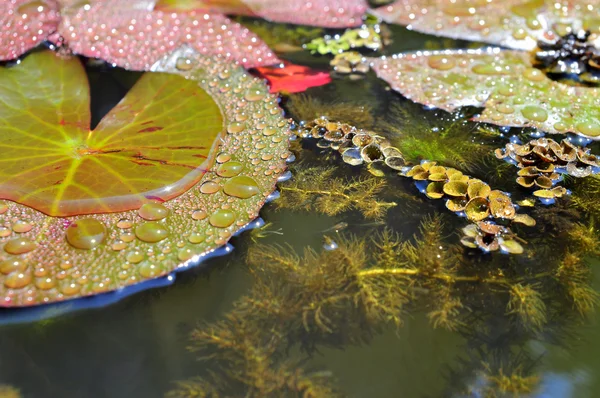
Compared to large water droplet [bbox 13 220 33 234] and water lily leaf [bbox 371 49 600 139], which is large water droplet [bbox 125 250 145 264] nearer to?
large water droplet [bbox 13 220 33 234]

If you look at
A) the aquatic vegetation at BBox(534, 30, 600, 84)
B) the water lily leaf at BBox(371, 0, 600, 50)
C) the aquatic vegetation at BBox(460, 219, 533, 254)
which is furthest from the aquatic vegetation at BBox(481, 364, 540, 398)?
the water lily leaf at BBox(371, 0, 600, 50)

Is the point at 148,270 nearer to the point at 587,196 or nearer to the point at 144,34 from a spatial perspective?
the point at 144,34

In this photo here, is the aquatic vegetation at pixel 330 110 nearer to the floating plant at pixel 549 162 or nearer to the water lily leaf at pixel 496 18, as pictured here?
the floating plant at pixel 549 162

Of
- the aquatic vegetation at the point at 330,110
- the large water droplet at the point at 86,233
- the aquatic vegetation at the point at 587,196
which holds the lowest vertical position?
the aquatic vegetation at the point at 587,196

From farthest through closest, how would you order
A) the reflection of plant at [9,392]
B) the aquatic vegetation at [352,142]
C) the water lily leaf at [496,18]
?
1. the water lily leaf at [496,18]
2. the aquatic vegetation at [352,142]
3. the reflection of plant at [9,392]

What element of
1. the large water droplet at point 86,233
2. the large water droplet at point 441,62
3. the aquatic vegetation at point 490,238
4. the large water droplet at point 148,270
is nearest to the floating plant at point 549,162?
the aquatic vegetation at point 490,238

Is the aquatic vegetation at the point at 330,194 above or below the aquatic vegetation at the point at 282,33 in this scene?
below
